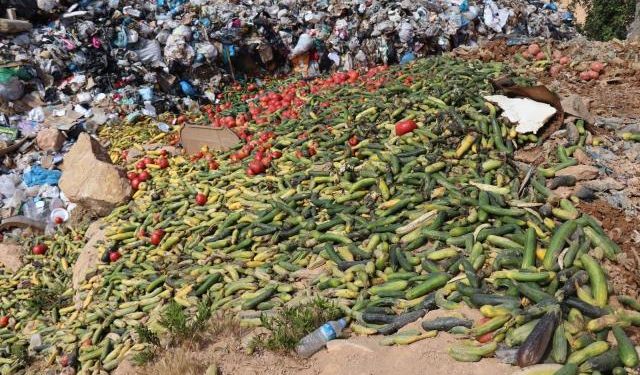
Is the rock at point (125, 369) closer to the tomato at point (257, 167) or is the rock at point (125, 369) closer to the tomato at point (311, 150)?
the tomato at point (257, 167)

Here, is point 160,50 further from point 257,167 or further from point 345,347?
point 345,347

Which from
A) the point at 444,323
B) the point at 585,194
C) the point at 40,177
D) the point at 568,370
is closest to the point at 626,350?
the point at 568,370

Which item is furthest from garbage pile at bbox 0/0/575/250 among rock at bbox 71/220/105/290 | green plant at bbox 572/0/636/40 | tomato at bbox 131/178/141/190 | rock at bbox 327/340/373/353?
green plant at bbox 572/0/636/40

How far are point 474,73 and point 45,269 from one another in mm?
6905

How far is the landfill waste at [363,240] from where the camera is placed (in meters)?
3.52

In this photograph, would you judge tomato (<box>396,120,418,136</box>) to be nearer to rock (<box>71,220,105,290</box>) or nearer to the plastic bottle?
the plastic bottle

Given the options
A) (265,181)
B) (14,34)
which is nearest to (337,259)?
(265,181)

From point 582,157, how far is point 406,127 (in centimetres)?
196

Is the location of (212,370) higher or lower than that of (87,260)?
higher

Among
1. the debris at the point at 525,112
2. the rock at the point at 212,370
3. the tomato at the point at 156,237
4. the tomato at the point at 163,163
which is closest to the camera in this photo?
the rock at the point at 212,370

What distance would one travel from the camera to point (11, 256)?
7.36m

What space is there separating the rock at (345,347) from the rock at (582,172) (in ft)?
9.17

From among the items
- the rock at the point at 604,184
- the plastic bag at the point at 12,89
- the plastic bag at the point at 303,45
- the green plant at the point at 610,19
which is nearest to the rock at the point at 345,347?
the rock at the point at 604,184

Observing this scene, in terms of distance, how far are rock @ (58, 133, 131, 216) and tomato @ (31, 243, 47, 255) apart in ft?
2.60
